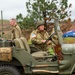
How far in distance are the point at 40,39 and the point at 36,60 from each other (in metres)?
1.25

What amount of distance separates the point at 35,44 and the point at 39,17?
10.1m

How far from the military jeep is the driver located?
0.53 metres

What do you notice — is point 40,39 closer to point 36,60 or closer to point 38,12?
point 36,60

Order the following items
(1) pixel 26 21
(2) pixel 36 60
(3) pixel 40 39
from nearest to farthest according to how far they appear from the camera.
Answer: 1. (2) pixel 36 60
2. (3) pixel 40 39
3. (1) pixel 26 21

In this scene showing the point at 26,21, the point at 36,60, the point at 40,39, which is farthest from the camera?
the point at 26,21

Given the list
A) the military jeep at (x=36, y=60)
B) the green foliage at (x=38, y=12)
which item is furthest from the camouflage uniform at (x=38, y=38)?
the green foliage at (x=38, y=12)

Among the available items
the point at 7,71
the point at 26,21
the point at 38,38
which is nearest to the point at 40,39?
the point at 38,38

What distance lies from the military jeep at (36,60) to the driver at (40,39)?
527 mm

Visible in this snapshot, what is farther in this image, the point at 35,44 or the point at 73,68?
the point at 35,44

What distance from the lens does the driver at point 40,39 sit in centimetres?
844

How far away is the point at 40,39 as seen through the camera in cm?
877

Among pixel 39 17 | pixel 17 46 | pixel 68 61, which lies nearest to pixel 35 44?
pixel 17 46

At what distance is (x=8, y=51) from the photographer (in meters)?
7.56

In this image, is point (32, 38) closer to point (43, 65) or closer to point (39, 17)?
point (43, 65)
